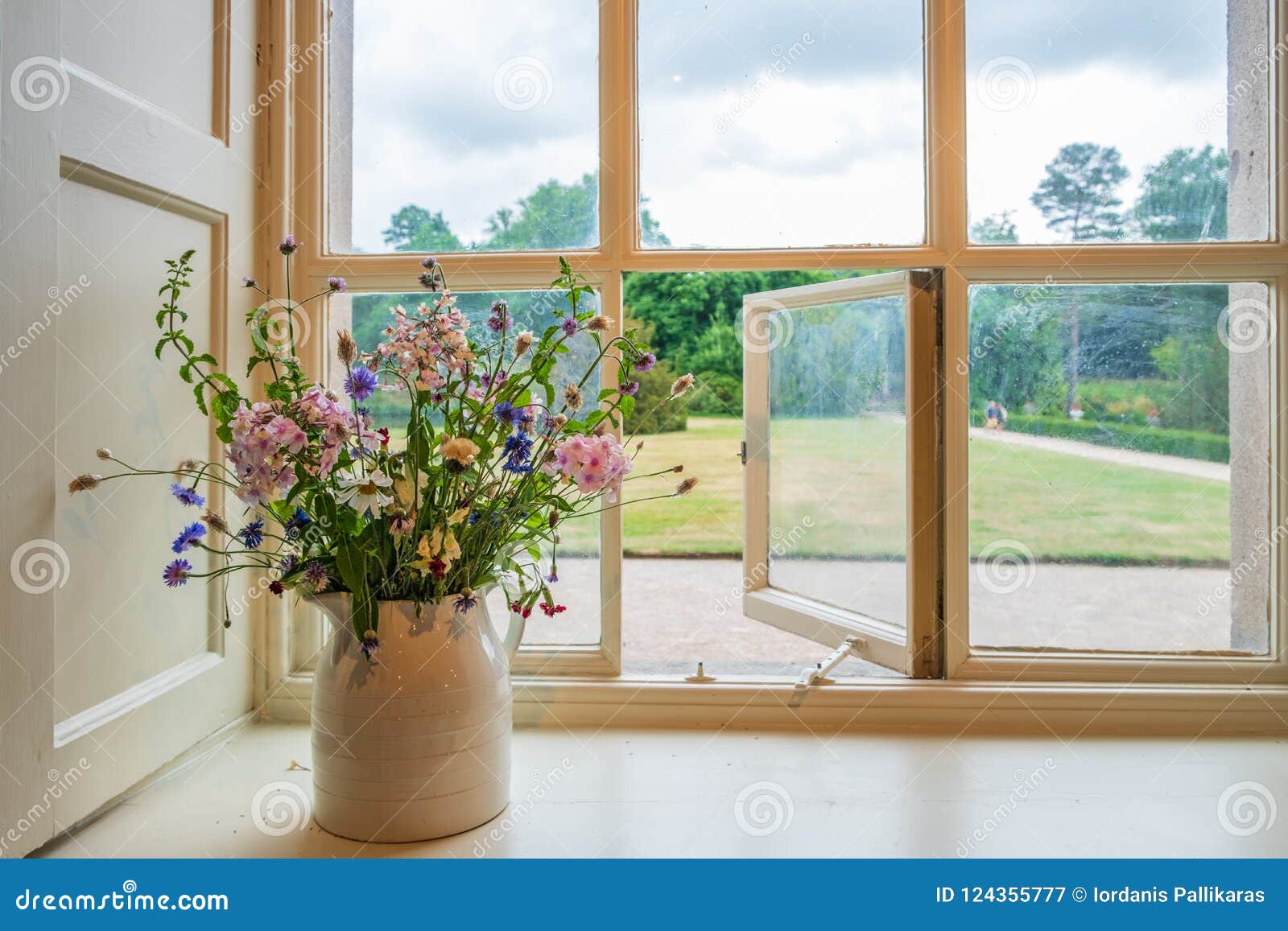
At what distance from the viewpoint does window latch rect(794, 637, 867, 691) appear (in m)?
1.44

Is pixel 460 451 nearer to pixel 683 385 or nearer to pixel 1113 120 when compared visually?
pixel 683 385

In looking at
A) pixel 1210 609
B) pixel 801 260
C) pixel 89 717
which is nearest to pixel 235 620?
pixel 89 717

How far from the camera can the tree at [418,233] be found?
154 centimetres

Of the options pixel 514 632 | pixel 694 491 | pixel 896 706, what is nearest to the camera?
pixel 514 632

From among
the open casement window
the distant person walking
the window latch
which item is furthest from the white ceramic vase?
the distant person walking

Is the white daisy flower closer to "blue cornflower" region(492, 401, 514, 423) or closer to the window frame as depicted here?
"blue cornflower" region(492, 401, 514, 423)

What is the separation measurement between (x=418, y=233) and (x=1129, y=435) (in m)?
1.31

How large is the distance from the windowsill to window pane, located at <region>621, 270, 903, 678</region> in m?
2.04

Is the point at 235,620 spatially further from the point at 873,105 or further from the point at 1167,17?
the point at 1167,17

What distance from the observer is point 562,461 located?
1.01 meters

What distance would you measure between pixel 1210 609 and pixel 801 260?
0.94 m

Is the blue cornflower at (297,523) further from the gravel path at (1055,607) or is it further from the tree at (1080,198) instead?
the tree at (1080,198)

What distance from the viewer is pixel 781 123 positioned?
1563 millimetres

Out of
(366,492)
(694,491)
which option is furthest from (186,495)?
(694,491)
